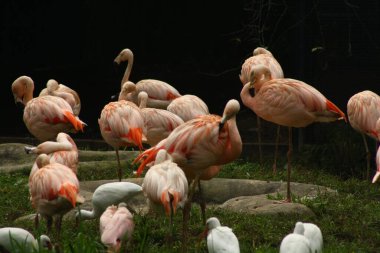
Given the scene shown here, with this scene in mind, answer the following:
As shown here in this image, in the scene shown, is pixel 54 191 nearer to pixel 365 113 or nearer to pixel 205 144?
pixel 205 144

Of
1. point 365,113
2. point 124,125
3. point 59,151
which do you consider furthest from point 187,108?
point 59,151

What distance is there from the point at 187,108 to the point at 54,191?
298 centimetres

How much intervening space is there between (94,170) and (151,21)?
381 cm

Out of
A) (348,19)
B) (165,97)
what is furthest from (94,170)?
(348,19)

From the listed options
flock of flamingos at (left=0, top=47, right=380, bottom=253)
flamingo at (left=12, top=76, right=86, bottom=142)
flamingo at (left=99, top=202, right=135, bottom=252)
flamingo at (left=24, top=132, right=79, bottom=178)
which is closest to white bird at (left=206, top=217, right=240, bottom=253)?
flock of flamingos at (left=0, top=47, right=380, bottom=253)

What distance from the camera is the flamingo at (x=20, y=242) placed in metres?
4.80

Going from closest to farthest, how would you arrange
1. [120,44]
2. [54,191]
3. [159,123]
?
[54,191] → [159,123] → [120,44]

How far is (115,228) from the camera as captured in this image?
525cm

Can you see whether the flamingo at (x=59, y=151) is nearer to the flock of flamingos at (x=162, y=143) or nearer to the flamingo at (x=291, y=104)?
the flock of flamingos at (x=162, y=143)

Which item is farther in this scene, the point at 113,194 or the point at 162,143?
the point at 162,143

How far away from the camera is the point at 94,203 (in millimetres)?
6059

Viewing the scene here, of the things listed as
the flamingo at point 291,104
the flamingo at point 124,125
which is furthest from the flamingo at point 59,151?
the flamingo at point 291,104

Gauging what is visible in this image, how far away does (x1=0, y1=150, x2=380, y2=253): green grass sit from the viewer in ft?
18.6

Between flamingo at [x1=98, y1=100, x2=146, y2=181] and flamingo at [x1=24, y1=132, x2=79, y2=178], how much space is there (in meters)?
0.71
